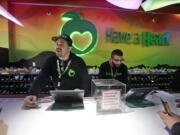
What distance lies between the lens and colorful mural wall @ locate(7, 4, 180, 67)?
20.8 ft

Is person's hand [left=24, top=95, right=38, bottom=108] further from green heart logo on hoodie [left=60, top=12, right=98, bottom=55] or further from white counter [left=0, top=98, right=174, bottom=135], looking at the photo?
green heart logo on hoodie [left=60, top=12, right=98, bottom=55]

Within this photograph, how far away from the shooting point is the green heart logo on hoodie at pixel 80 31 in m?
6.52

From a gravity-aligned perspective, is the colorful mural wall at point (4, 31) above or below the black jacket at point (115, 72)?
above

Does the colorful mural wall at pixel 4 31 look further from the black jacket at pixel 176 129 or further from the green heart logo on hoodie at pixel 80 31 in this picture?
the black jacket at pixel 176 129

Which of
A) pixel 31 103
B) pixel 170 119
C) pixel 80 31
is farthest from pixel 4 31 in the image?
pixel 170 119

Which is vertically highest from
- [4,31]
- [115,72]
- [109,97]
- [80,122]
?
[4,31]

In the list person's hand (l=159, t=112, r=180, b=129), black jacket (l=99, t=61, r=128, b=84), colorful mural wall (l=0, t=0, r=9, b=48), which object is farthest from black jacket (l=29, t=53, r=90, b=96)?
colorful mural wall (l=0, t=0, r=9, b=48)

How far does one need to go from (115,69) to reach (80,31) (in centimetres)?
269

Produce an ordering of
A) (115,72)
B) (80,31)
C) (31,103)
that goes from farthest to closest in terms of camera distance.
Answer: (80,31)
(115,72)
(31,103)

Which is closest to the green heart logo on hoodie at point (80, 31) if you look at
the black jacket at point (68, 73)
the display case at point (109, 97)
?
the black jacket at point (68, 73)

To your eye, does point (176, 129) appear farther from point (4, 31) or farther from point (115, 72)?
point (4, 31)

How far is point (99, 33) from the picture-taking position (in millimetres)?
6746

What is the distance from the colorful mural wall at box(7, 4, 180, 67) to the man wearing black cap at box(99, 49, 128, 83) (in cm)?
240

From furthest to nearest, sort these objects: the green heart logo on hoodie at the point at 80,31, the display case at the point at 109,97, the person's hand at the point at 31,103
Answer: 1. the green heart logo on hoodie at the point at 80,31
2. the person's hand at the point at 31,103
3. the display case at the point at 109,97
